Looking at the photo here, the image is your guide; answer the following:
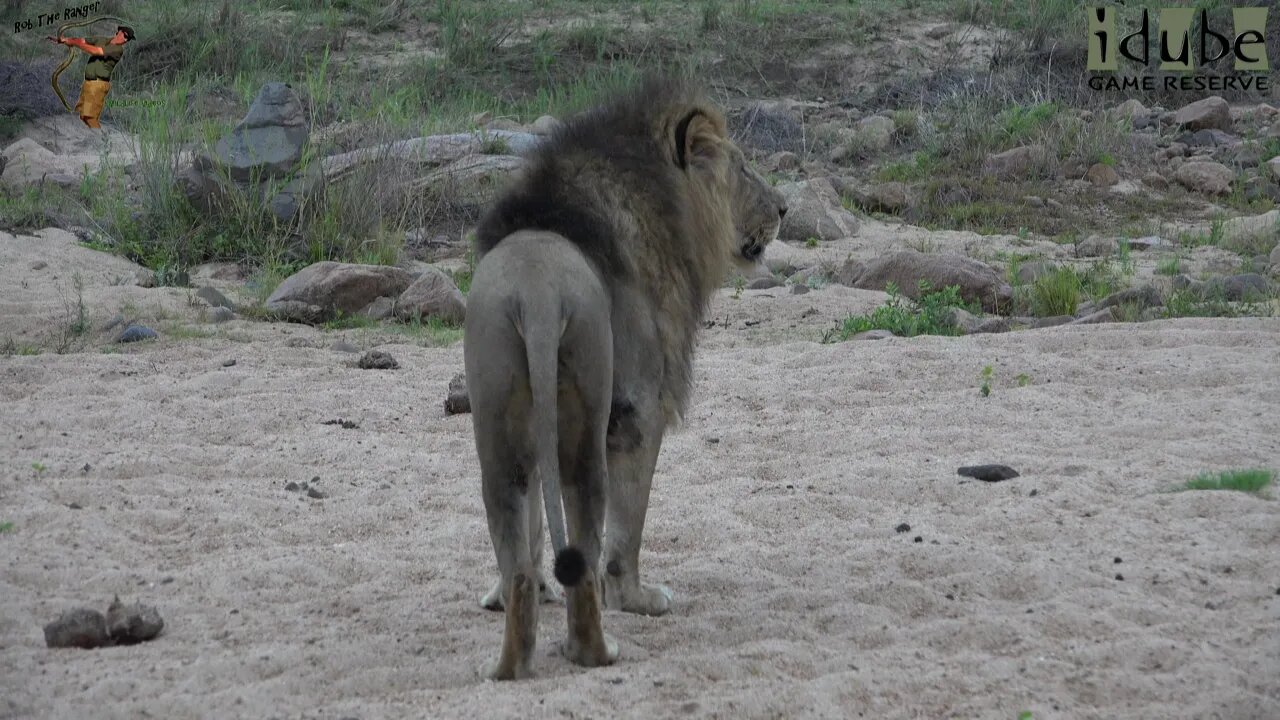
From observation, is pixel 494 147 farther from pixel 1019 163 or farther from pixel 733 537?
pixel 733 537

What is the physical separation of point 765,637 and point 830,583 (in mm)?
512

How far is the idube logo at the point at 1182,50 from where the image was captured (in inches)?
667

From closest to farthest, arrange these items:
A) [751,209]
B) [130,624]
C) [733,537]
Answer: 1. [130,624]
2. [751,209]
3. [733,537]

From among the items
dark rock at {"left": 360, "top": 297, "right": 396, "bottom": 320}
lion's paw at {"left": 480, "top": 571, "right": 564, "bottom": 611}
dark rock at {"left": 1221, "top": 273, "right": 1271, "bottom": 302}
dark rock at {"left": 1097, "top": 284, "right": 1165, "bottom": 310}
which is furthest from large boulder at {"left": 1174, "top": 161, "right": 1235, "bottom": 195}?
lion's paw at {"left": 480, "top": 571, "right": 564, "bottom": 611}

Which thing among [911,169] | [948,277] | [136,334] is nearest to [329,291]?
[136,334]

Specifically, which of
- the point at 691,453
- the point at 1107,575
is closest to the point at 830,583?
the point at 1107,575

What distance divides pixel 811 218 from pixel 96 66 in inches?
366

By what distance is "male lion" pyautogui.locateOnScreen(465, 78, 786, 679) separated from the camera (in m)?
3.60

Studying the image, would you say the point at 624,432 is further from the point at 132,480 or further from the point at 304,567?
the point at 132,480

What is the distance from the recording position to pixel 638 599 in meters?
4.29

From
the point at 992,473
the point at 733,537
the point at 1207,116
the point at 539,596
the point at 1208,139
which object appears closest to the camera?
the point at 539,596

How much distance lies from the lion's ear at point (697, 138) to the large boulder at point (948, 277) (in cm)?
418

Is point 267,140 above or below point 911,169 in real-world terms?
above

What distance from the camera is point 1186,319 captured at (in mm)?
7754
